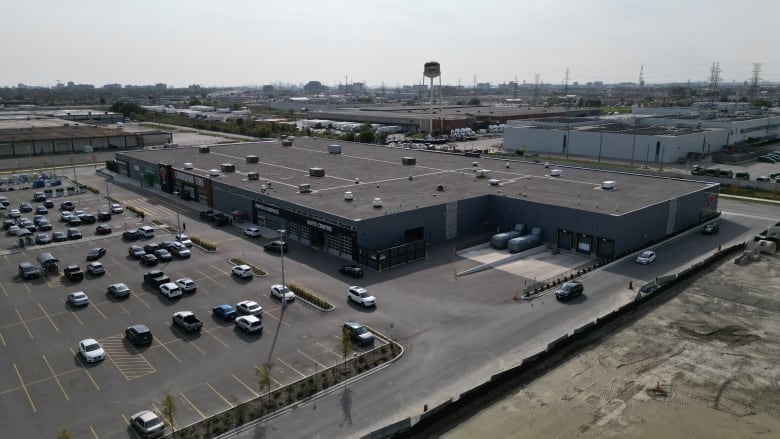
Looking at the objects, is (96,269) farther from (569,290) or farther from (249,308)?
(569,290)

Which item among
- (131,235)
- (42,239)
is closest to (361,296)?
(131,235)

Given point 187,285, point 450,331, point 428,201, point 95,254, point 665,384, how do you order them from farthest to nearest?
point 428,201, point 95,254, point 187,285, point 450,331, point 665,384

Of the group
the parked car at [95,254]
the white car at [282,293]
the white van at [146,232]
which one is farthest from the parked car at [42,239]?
the white car at [282,293]

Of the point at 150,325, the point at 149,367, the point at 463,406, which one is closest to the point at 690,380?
the point at 463,406

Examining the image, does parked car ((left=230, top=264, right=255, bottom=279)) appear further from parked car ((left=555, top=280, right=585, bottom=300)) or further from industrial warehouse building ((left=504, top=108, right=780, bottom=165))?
industrial warehouse building ((left=504, top=108, right=780, bottom=165))

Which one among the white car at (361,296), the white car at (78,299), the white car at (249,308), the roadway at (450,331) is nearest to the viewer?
the roadway at (450,331)

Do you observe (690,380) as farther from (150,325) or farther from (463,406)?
(150,325)

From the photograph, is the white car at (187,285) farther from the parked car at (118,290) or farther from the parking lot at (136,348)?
the parked car at (118,290)
